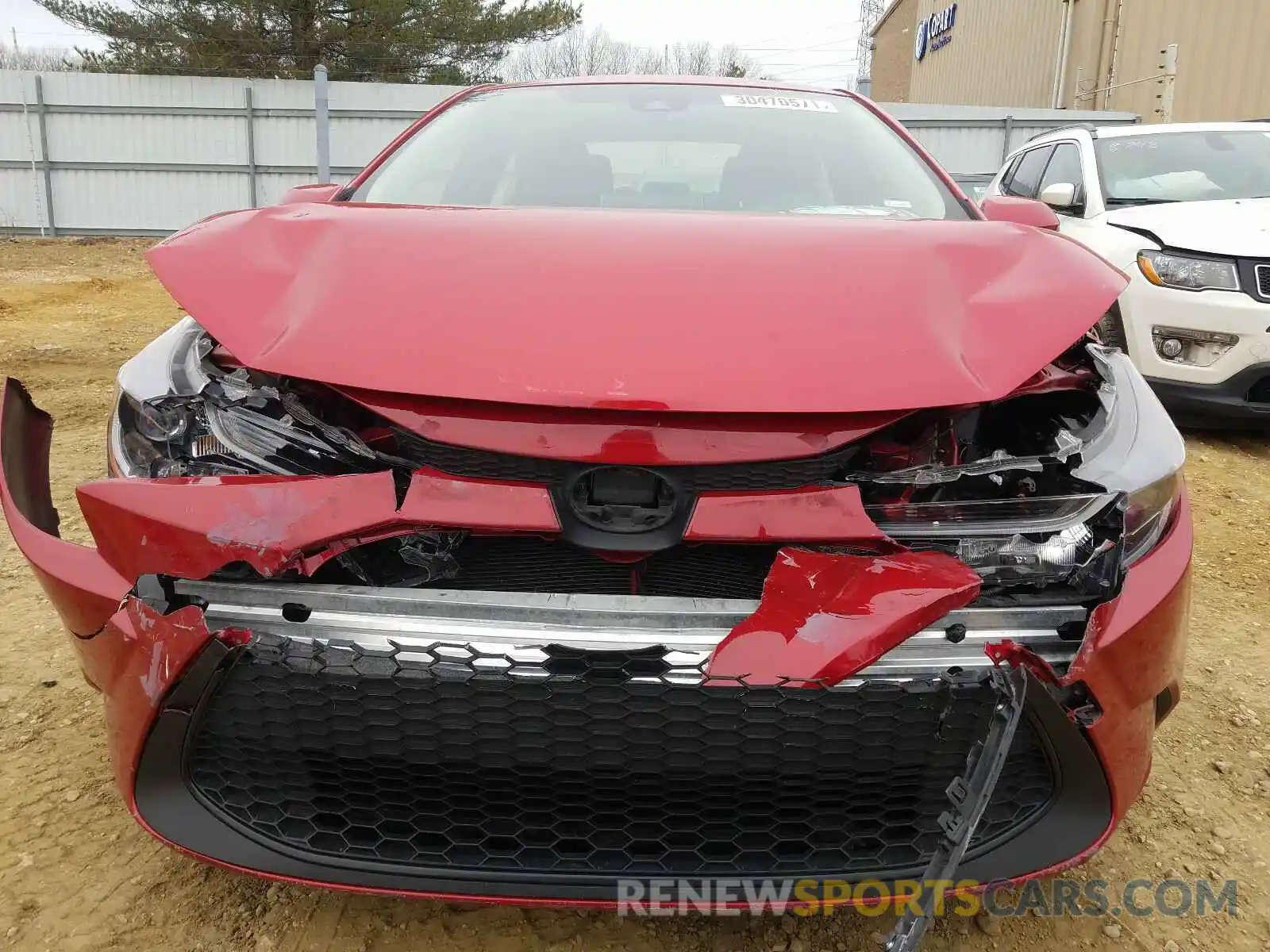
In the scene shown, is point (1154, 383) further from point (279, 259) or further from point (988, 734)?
point (279, 259)

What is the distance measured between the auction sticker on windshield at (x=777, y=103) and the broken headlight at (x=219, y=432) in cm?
168

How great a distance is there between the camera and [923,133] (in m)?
13.0

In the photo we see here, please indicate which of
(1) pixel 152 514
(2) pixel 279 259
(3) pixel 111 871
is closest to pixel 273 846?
(1) pixel 152 514

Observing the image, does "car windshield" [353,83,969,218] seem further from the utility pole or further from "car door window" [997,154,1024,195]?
the utility pole

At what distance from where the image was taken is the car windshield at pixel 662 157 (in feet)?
7.11

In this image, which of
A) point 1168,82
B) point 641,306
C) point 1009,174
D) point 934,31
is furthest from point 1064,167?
point 934,31

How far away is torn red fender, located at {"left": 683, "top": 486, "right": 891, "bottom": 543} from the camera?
45.4 inches

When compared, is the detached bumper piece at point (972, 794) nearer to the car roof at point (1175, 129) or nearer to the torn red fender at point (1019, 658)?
the torn red fender at point (1019, 658)

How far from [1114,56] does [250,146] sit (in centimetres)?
1355

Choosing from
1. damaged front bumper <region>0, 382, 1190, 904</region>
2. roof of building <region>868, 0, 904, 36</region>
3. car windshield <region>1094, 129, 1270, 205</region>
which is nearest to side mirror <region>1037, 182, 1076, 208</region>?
car windshield <region>1094, 129, 1270, 205</region>

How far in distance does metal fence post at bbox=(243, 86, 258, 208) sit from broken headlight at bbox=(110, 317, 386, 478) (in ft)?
46.3

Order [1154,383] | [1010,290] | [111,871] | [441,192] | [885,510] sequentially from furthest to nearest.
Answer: [1154,383]
[441,192]
[111,871]
[1010,290]
[885,510]

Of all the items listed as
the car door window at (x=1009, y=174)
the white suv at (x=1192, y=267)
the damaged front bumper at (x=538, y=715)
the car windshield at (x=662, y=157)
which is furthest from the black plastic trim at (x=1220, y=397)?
the damaged front bumper at (x=538, y=715)

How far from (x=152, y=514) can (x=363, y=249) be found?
0.55m
